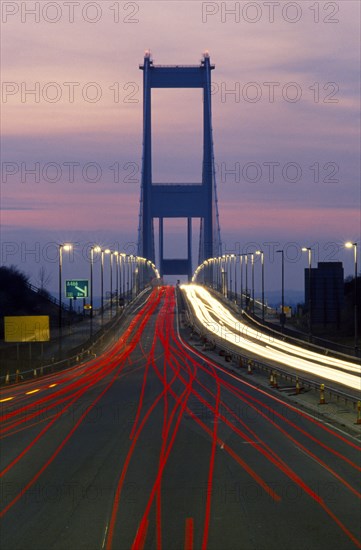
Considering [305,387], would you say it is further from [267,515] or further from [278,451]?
[267,515]

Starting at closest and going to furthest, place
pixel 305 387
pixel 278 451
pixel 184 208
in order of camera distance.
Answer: pixel 278 451 → pixel 305 387 → pixel 184 208

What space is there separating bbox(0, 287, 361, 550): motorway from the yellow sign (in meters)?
19.6

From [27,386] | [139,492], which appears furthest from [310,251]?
[139,492]

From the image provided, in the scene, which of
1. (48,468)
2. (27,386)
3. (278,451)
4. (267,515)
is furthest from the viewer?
(27,386)

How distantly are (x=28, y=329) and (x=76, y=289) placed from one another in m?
27.3

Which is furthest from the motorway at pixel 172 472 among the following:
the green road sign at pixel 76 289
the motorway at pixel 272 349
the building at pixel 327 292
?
the green road sign at pixel 76 289

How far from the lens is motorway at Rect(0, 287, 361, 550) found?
17.5 meters

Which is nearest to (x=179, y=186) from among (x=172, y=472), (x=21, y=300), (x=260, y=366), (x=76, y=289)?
(x=21, y=300)

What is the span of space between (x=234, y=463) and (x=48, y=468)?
488 cm

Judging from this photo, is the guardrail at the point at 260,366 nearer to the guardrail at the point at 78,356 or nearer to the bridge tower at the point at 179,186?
the guardrail at the point at 78,356

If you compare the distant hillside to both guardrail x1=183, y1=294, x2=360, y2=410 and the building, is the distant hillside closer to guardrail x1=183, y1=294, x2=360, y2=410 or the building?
guardrail x1=183, y1=294, x2=360, y2=410

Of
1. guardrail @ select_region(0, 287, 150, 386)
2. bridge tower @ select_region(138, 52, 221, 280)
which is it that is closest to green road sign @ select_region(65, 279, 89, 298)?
guardrail @ select_region(0, 287, 150, 386)

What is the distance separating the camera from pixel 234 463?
2542 cm

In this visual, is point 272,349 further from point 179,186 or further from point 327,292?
point 179,186
